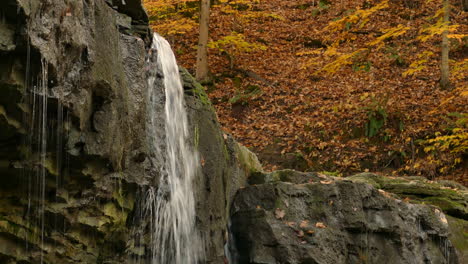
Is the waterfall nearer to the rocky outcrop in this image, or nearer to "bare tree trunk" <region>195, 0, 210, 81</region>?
the rocky outcrop

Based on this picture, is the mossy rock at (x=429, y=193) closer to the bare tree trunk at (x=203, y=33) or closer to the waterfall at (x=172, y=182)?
the waterfall at (x=172, y=182)

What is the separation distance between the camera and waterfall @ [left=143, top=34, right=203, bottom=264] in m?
5.43

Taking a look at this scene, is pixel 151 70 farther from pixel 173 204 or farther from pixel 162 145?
pixel 173 204

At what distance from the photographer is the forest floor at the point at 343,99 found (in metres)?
12.5

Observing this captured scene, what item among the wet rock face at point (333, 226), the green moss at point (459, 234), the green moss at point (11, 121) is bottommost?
the green moss at point (459, 234)

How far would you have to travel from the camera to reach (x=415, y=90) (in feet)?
47.6

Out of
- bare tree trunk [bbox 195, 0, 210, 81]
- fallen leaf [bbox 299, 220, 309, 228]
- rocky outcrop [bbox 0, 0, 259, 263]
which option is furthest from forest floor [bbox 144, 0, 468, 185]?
rocky outcrop [bbox 0, 0, 259, 263]

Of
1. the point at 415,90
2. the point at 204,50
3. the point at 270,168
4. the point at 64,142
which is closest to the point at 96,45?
the point at 64,142

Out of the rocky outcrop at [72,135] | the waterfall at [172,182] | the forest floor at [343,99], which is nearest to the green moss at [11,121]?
the rocky outcrop at [72,135]

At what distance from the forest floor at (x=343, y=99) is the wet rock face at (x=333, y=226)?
12.9ft

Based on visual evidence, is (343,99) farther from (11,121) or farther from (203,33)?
(11,121)

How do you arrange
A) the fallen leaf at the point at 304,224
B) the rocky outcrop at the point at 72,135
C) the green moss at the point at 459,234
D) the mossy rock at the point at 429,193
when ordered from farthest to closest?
the mossy rock at the point at 429,193 < the green moss at the point at 459,234 < the fallen leaf at the point at 304,224 < the rocky outcrop at the point at 72,135

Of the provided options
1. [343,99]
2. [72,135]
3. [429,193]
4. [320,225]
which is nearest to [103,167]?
[72,135]

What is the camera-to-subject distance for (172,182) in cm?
579
